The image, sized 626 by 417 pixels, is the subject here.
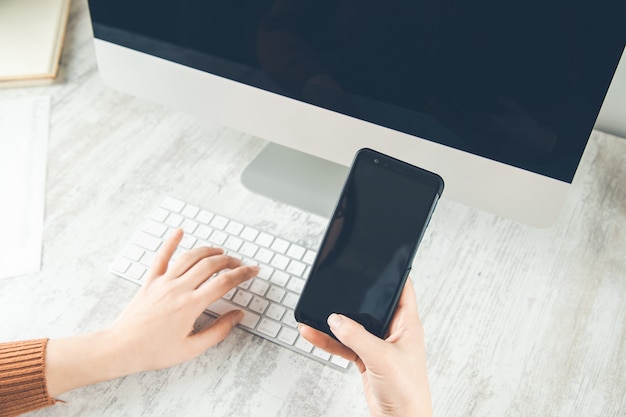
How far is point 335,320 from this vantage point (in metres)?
0.50

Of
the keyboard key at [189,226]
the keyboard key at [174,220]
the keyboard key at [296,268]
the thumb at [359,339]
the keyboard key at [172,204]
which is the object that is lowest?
the keyboard key at [189,226]

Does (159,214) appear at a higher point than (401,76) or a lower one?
lower

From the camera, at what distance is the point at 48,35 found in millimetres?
907

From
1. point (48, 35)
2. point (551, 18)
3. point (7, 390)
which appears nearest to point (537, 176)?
point (551, 18)

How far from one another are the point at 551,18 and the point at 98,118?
2.07 feet

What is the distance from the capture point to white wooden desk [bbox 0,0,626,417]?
55cm

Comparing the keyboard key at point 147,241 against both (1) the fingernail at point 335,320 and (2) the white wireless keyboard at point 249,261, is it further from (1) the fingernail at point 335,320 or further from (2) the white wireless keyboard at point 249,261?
(1) the fingernail at point 335,320

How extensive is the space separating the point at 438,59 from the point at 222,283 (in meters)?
0.32

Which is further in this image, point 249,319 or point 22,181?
point 22,181

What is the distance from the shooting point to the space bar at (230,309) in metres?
0.60

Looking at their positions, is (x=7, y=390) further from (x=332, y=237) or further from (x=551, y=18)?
(x=551, y=18)

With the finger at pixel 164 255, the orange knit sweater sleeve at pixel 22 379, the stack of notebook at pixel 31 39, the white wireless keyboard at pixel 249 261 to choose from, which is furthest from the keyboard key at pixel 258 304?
the stack of notebook at pixel 31 39

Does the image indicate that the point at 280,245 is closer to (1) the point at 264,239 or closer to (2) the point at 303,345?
(1) the point at 264,239

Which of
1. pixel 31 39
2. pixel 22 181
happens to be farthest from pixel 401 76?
pixel 31 39
